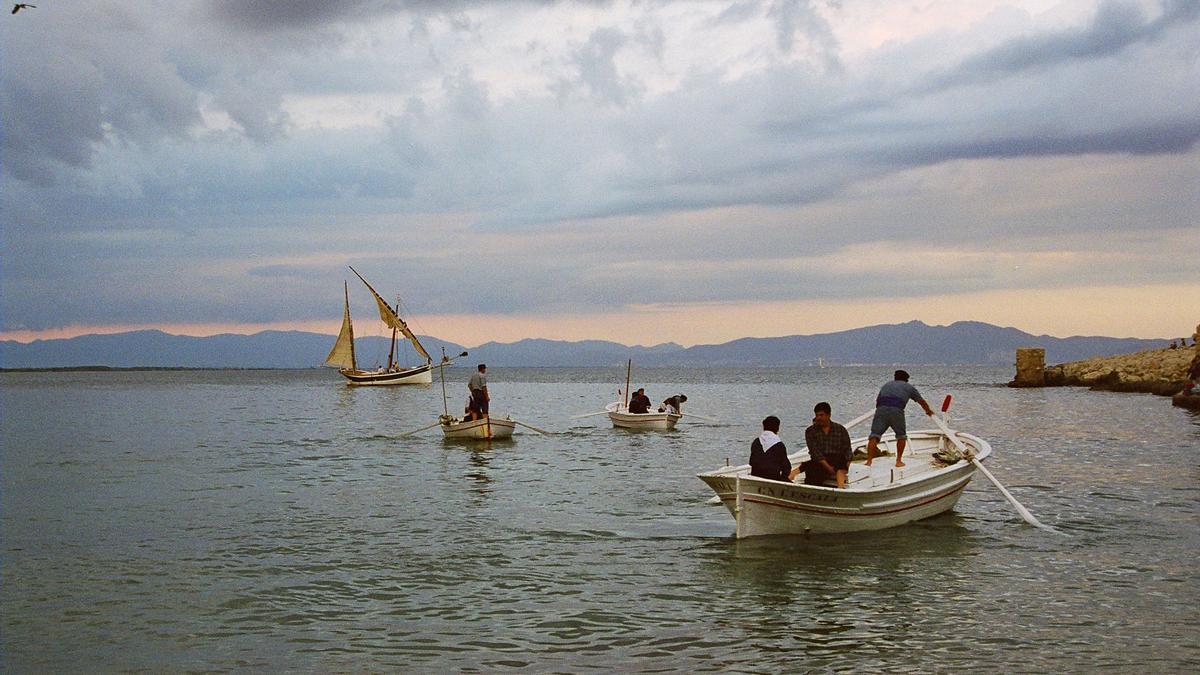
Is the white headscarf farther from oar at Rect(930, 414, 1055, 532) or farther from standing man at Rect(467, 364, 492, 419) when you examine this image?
standing man at Rect(467, 364, 492, 419)

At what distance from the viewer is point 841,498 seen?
63.2 feet

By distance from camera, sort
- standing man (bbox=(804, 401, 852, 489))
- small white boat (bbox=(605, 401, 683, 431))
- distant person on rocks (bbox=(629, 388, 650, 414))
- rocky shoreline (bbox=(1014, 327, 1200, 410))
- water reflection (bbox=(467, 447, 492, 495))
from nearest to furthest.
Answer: standing man (bbox=(804, 401, 852, 489)) < water reflection (bbox=(467, 447, 492, 495)) < small white boat (bbox=(605, 401, 683, 431)) < distant person on rocks (bbox=(629, 388, 650, 414)) < rocky shoreline (bbox=(1014, 327, 1200, 410))

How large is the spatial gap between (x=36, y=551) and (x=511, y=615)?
11.2 metres

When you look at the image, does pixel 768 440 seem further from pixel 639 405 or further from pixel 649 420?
pixel 639 405

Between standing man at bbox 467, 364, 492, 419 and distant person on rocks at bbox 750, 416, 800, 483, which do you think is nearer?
distant person on rocks at bbox 750, 416, 800, 483

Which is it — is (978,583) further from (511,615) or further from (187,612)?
(187,612)

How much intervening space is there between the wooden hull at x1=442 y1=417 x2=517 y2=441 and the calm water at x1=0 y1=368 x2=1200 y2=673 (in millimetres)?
6436

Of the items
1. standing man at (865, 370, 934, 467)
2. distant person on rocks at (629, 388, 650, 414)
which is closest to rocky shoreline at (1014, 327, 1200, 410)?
distant person on rocks at (629, 388, 650, 414)

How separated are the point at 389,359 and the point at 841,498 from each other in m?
124

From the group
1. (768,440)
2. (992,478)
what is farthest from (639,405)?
(768,440)

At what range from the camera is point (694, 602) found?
15109 mm

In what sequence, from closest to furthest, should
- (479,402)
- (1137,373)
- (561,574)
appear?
1. (561,574)
2. (479,402)
3. (1137,373)

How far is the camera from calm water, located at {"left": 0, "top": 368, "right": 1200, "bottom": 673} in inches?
501

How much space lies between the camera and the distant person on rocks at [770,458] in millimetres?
18844
